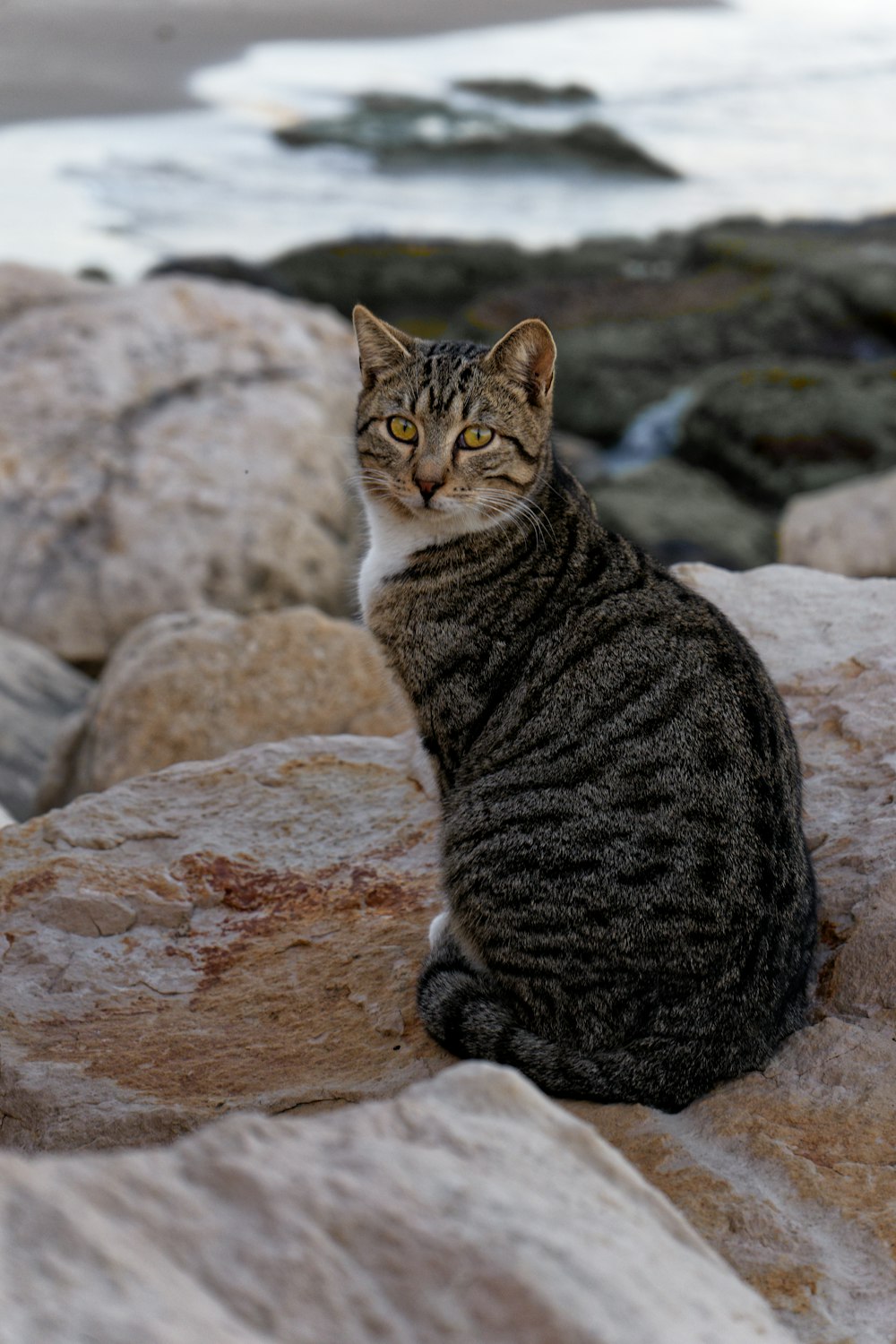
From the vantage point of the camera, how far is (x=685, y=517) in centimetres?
1200

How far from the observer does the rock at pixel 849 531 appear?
428 inches

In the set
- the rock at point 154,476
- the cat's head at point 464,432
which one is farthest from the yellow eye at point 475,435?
the rock at point 154,476

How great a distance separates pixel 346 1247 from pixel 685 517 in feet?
34.8

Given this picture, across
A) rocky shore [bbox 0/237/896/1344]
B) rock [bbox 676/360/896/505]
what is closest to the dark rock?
rocky shore [bbox 0/237/896/1344]

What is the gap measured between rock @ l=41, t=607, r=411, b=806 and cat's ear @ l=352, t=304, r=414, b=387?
1.84m

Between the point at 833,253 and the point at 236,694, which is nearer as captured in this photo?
the point at 236,694

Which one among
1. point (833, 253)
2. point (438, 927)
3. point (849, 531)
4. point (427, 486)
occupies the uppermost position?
point (427, 486)

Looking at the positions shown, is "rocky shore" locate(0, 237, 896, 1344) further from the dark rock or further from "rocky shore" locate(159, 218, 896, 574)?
the dark rock

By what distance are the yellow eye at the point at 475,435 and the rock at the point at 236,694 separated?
2.01 m

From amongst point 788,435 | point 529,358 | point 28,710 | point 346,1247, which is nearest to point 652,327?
point 788,435

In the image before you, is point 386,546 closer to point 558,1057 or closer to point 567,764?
point 567,764

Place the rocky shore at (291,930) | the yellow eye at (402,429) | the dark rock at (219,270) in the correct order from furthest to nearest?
the dark rock at (219,270) → the yellow eye at (402,429) → the rocky shore at (291,930)

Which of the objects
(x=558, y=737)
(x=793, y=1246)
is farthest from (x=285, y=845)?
(x=793, y=1246)

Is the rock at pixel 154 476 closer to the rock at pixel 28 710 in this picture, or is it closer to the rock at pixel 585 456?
the rock at pixel 28 710
